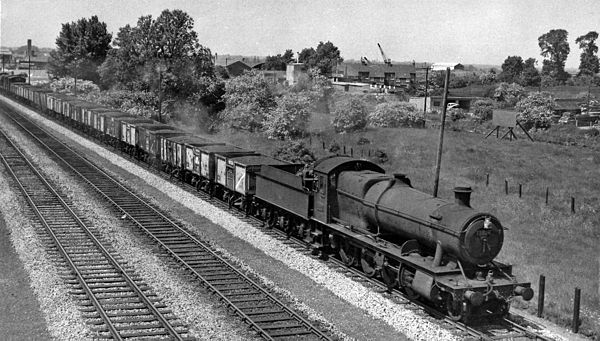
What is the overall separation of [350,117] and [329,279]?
36635 millimetres

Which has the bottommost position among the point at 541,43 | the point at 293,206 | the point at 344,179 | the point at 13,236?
the point at 13,236

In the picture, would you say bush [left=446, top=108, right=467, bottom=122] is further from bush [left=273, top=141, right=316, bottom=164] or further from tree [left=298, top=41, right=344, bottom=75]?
tree [left=298, top=41, right=344, bottom=75]

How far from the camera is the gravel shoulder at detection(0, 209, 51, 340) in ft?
43.9

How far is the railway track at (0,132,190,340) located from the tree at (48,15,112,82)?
6884 cm

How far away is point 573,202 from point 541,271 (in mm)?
8902

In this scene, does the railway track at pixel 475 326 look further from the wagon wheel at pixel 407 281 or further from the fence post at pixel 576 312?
the fence post at pixel 576 312

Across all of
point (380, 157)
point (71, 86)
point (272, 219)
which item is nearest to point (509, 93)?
point (380, 157)

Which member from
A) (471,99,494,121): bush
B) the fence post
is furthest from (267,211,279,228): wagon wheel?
(471,99,494,121): bush

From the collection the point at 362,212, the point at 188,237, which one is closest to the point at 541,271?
the point at 362,212

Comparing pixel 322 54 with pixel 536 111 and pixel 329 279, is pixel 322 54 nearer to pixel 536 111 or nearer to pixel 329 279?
pixel 536 111

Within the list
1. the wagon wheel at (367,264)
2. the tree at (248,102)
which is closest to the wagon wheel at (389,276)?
the wagon wheel at (367,264)

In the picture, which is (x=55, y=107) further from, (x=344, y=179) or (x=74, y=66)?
(x=344, y=179)

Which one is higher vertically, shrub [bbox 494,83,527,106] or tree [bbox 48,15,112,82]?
tree [bbox 48,15,112,82]

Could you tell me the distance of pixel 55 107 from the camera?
61.9m
